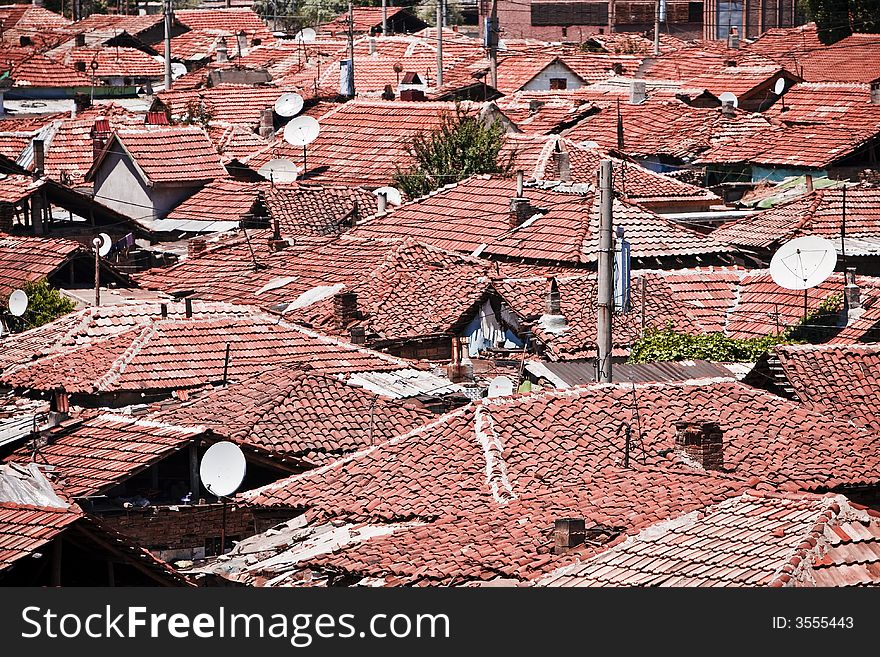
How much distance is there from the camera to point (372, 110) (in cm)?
5188

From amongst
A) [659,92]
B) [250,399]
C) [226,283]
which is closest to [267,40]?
[659,92]

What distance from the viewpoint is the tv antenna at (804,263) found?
2948 cm

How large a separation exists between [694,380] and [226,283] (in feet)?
46.8

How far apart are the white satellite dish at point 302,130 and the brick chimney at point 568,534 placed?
103ft

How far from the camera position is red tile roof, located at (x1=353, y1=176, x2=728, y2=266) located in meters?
35.7

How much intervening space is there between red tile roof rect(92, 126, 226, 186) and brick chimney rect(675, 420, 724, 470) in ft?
86.3

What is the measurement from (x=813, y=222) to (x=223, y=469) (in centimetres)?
1821

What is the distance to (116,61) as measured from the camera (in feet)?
228

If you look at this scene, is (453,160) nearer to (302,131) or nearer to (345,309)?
(302,131)

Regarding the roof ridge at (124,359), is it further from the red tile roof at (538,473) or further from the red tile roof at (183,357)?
the red tile roof at (538,473)

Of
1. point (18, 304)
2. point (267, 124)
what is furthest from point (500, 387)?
point (267, 124)

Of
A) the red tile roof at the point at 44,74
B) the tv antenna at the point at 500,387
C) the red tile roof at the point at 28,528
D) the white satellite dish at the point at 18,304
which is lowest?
the white satellite dish at the point at 18,304

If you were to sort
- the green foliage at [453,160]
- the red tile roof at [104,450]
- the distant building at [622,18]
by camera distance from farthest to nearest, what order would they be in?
the distant building at [622,18]
the green foliage at [453,160]
the red tile roof at [104,450]

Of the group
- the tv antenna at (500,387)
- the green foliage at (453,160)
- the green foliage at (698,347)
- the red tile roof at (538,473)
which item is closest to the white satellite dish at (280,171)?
the green foliage at (453,160)
